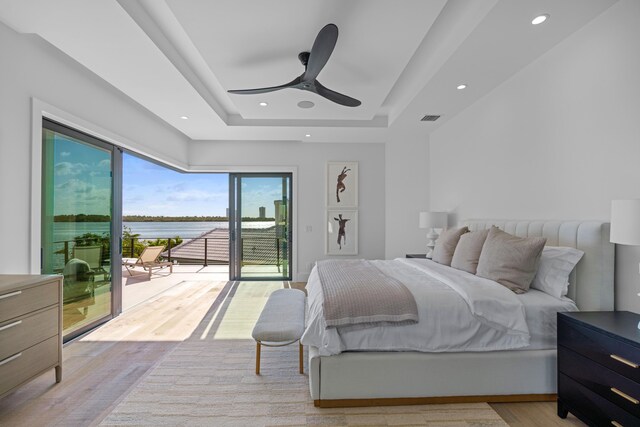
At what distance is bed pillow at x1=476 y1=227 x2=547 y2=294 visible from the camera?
215 cm

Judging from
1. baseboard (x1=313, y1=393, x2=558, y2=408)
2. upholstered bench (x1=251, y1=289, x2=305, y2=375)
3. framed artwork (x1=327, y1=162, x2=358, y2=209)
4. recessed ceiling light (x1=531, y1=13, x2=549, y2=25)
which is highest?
recessed ceiling light (x1=531, y1=13, x2=549, y2=25)

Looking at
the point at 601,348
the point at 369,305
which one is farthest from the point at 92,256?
the point at 601,348

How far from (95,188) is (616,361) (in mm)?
4495

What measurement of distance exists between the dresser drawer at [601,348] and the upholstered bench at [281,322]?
5.48 feet

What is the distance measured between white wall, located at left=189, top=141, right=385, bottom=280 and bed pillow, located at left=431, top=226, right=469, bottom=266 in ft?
6.99

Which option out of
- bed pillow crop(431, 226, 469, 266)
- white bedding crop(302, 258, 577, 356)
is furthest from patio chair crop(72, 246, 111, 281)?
bed pillow crop(431, 226, 469, 266)

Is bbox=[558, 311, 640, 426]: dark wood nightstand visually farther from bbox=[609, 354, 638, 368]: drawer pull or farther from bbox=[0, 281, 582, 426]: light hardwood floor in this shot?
bbox=[0, 281, 582, 426]: light hardwood floor

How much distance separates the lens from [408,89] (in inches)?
143

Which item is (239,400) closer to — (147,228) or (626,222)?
(626,222)

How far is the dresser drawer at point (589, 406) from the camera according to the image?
147 cm

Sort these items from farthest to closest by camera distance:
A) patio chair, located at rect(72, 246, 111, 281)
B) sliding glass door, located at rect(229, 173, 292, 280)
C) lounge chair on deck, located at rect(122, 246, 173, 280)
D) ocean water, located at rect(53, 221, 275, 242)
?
1. lounge chair on deck, located at rect(122, 246, 173, 280)
2. sliding glass door, located at rect(229, 173, 292, 280)
3. patio chair, located at rect(72, 246, 111, 281)
4. ocean water, located at rect(53, 221, 275, 242)

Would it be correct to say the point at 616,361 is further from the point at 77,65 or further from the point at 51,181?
the point at 77,65

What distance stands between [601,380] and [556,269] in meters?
0.78

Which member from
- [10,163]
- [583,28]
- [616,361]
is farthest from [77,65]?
[616,361]
